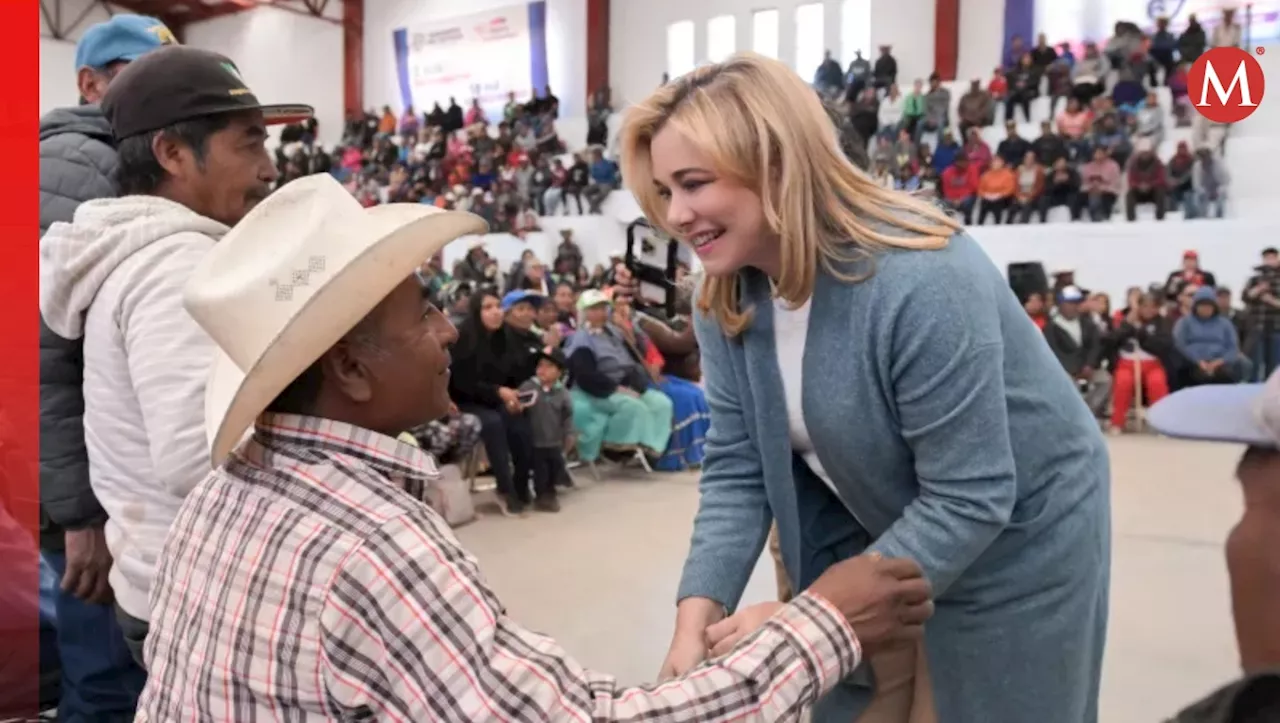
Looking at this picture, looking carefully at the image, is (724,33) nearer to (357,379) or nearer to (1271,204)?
(1271,204)

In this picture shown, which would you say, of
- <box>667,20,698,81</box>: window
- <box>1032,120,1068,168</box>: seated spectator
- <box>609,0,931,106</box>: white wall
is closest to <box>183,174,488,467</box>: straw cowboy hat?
<box>1032,120,1068,168</box>: seated spectator

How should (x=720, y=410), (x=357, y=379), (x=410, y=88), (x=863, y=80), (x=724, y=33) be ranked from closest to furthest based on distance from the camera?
(x=357, y=379), (x=720, y=410), (x=863, y=80), (x=724, y=33), (x=410, y=88)

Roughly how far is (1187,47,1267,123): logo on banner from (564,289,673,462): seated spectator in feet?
26.2

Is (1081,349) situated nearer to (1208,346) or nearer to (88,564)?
(1208,346)

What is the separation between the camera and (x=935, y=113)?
14273mm

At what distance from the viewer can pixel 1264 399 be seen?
1.03 meters

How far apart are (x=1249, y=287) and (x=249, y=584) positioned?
36.1 feet

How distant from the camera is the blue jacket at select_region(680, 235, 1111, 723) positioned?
1206mm

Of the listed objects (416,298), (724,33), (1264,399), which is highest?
(724,33)

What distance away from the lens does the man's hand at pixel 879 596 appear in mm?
1084

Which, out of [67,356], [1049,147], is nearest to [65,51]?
[1049,147]

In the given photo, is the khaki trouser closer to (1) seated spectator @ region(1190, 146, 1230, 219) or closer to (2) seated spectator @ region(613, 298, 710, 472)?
A: (2) seated spectator @ region(613, 298, 710, 472)

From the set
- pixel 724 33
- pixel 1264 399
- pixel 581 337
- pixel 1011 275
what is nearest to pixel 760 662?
Answer: pixel 1264 399

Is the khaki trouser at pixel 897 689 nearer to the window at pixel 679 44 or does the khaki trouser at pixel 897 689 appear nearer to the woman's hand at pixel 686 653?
the woman's hand at pixel 686 653
